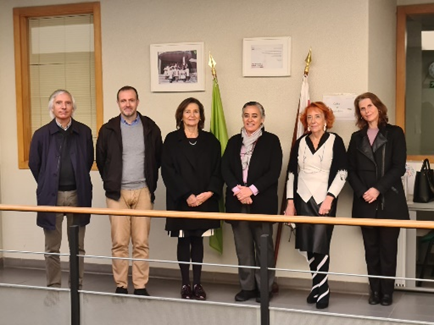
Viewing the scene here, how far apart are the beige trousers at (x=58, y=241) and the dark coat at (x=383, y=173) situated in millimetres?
2034

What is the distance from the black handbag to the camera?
20.4 feet

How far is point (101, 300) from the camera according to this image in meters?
4.50

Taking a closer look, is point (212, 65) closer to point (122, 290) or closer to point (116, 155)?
point (116, 155)

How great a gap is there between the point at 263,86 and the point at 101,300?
2.47 m

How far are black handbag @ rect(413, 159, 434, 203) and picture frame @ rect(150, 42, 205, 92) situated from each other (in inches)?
75.2

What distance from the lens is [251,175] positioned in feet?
18.5

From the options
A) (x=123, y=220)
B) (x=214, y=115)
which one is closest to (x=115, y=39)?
(x=214, y=115)

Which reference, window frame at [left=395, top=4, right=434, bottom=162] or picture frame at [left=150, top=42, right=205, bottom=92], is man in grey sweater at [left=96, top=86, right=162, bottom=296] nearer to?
picture frame at [left=150, top=42, right=205, bottom=92]

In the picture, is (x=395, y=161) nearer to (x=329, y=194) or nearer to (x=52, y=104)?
(x=329, y=194)

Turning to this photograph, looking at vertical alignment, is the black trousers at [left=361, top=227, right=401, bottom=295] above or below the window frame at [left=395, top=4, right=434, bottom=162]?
below

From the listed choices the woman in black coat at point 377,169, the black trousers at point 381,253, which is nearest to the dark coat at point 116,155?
the woman in black coat at point 377,169

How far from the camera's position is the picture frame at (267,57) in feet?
20.1

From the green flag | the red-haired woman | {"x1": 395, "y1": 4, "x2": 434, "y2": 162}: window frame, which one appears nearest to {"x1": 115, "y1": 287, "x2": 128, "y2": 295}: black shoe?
the red-haired woman

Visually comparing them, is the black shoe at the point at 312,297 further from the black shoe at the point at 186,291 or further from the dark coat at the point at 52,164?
the dark coat at the point at 52,164
